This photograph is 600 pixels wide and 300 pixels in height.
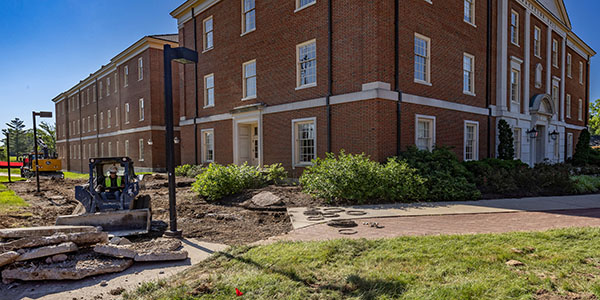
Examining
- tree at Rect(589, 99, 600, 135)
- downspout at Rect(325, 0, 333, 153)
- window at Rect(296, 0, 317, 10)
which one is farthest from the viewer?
tree at Rect(589, 99, 600, 135)

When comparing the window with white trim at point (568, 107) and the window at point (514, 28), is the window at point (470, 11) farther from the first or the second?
the window with white trim at point (568, 107)

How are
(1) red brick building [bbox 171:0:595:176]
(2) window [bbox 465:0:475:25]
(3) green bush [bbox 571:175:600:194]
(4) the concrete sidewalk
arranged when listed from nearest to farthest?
1. (4) the concrete sidewalk
2. (3) green bush [bbox 571:175:600:194]
3. (1) red brick building [bbox 171:0:595:176]
4. (2) window [bbox 465:0:475:25]

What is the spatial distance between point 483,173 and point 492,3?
11.1 metres

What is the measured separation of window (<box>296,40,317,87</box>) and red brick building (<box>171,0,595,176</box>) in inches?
1.8

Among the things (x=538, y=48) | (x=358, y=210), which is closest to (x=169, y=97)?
(x=358, y=210)

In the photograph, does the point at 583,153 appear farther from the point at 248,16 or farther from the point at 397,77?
the point at 248,16

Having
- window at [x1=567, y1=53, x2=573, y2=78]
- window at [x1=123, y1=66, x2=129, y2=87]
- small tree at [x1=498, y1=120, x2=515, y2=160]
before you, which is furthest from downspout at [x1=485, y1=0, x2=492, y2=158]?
window at [x1=123, y1=66, x2=129, y2=87]

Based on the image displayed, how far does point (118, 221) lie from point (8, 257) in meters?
2.43

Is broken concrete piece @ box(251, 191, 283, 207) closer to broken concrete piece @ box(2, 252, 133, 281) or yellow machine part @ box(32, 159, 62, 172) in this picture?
broken concrete piece @ box(2, 252, 133, 281)

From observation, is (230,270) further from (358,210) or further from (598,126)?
(598,126)

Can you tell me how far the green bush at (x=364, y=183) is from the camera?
9.81 meters


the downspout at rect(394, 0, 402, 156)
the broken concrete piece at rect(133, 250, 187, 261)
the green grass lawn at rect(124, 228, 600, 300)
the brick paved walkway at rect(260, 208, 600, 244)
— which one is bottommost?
the brick paved walkway at rect(260, 208, 600, 244)

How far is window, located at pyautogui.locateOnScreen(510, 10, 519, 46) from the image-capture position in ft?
66.0

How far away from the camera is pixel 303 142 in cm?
1541
